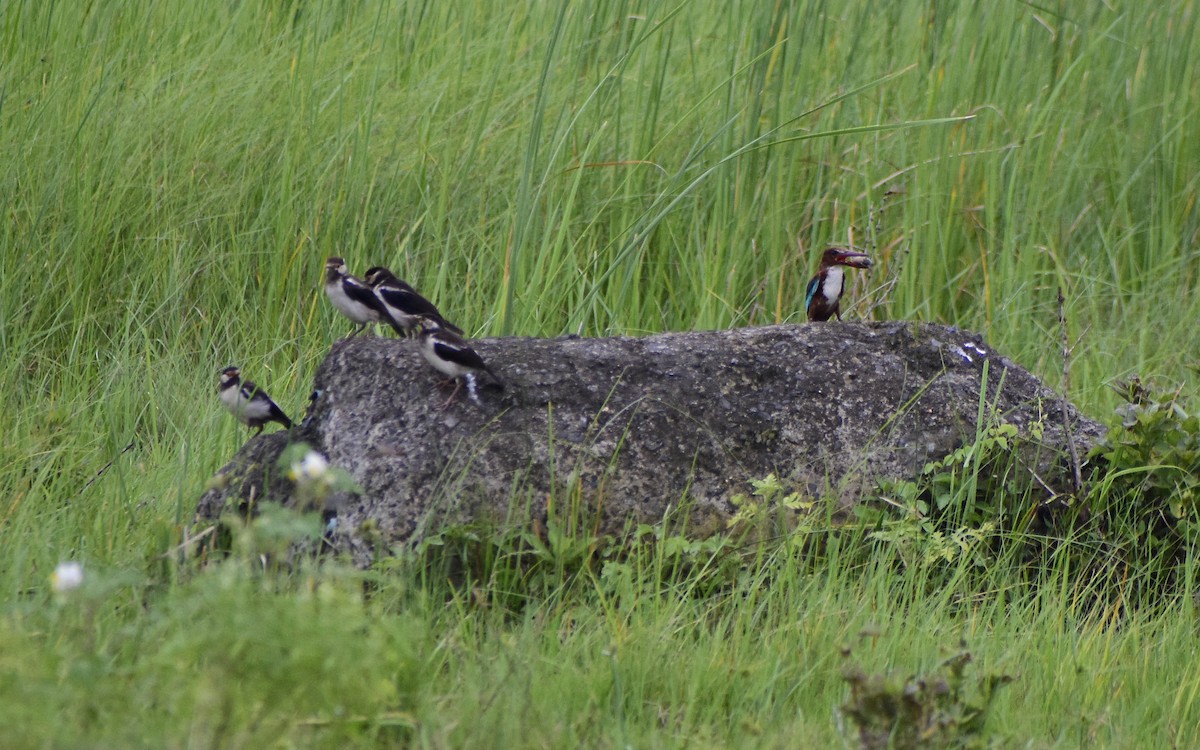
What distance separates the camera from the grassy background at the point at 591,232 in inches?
122

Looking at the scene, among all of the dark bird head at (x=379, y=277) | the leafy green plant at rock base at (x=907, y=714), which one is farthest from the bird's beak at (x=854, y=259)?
the leafy green plant at rock base at (x=907, y=714)

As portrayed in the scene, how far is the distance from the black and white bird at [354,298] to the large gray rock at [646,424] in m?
0.29

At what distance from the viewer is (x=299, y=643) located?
87.7 inches

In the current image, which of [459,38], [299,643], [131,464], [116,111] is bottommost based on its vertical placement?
[131,464]

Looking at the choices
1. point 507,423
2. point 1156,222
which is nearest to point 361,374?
point 507,423

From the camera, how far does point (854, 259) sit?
15.0 ft

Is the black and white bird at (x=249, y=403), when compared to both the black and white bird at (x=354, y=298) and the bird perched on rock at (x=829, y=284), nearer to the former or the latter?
the black and white bird at (x=354, y=298)

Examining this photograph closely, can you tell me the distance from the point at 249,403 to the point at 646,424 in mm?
1249

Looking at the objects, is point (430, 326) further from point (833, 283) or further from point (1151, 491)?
point (1151, 491)

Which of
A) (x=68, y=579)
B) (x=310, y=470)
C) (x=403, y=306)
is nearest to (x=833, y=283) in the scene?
(x=403, y=306)

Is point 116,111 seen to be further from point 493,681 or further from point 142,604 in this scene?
point 493,681

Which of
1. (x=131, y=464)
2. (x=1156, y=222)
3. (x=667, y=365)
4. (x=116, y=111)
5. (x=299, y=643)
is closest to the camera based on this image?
(x=299, y=643)

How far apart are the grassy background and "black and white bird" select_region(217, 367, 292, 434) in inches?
11.8

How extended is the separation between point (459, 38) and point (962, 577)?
12.9 feet
